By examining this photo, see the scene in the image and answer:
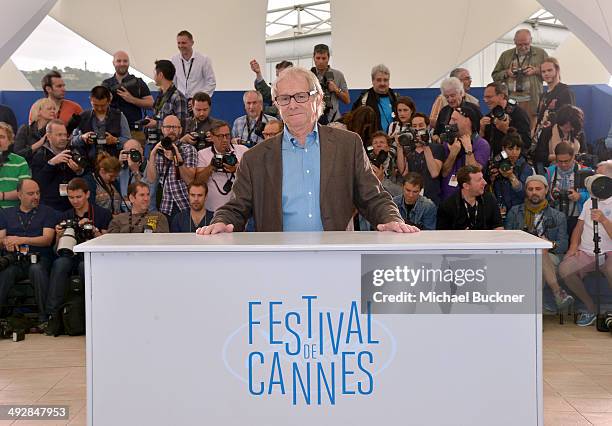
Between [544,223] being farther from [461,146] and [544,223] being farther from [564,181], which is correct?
[461,146]

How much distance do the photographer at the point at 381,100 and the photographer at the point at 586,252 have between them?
1.76 metres

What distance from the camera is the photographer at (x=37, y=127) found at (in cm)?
675

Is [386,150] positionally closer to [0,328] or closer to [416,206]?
[416,206]

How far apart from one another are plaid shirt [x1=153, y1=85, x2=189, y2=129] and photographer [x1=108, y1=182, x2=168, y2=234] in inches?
29.5

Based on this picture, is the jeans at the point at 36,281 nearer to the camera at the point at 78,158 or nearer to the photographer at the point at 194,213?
the camera at the point at 78,158

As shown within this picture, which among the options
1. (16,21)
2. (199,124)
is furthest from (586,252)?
(16,21)

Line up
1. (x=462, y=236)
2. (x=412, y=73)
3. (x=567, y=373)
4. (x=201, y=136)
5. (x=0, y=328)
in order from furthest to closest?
(x=412, y=73), (x=201, y=136), (x=0, y=328), (x=567, y=373), (x=462, y=236)

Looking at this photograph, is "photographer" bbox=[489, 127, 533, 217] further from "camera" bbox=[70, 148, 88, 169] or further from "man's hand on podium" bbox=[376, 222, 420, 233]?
"man's hand on podium" bbox=[376, 222, 420, 233]

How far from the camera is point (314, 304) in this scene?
7.60 feet

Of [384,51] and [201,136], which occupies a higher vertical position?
[384,51]

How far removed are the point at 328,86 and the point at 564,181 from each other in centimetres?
210

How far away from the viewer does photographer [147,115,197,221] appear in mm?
6379

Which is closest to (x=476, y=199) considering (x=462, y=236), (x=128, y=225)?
(x=128, y=225)

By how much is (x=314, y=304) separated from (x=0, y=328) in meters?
4.40
